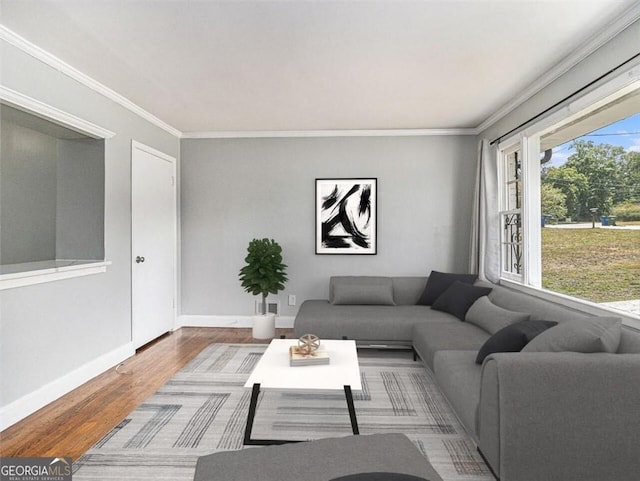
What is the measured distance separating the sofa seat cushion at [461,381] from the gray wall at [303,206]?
2370 millimetres

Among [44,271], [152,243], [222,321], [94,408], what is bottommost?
[94,408]

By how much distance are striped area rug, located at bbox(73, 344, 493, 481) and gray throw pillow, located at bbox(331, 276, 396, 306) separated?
106 centimetres

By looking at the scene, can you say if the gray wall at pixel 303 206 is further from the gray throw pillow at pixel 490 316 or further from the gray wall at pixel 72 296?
the gray throw pillow at pixel 490 316

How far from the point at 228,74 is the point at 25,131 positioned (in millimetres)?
2066

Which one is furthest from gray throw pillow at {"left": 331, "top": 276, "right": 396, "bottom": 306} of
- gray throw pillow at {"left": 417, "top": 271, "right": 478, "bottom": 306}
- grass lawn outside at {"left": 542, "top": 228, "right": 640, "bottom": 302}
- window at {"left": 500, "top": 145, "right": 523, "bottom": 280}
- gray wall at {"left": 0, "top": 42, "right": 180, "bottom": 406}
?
gray wall at {"left": 0, "top": 42, "right": 180, "bottom": 406}

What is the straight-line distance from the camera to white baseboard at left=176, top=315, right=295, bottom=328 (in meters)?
5.04

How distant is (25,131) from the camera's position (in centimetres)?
362

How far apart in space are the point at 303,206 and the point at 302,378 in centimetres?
301

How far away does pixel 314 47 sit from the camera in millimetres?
2717

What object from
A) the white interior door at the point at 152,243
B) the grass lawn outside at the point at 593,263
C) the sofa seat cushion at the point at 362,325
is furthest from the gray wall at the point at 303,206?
the grass lawn outside at the point at 593,263

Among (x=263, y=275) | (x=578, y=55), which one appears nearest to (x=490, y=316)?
(x=578, y=55)

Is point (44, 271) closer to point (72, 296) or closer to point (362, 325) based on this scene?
point (72, 296)

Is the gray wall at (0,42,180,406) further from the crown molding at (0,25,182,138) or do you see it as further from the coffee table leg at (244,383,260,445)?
the coffee table leg at (244,383,260,445)

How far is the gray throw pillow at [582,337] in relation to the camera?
6.16 ft
